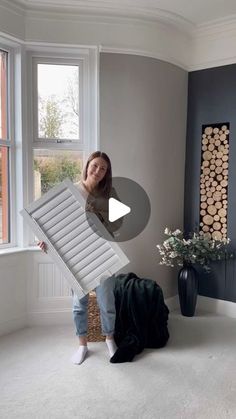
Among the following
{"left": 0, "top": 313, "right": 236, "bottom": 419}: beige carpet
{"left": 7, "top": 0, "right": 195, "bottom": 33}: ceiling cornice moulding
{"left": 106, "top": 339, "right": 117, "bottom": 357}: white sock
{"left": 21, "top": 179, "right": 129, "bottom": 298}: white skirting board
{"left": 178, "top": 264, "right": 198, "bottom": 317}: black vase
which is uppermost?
{"left": 7, "top": 0, "right": 195, "bottom": 33}: ceiling cornice moulding

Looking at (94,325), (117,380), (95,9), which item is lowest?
(117,380)

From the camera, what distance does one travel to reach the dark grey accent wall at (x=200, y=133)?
3.46 metres

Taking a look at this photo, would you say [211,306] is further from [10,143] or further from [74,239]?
[10,143]

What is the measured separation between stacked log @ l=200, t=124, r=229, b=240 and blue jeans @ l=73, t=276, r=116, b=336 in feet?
4.58

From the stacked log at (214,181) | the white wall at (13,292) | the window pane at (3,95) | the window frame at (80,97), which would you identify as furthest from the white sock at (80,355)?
the window pane at (3,95)

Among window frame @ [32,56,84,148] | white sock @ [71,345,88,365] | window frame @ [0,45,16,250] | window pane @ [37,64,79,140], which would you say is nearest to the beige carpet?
white sock @ [71,345,88,365]

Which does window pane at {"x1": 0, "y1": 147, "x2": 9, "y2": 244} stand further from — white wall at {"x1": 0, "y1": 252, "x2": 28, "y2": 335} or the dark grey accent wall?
the dark grey accent wall

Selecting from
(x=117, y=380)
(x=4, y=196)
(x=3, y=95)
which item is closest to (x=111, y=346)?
(x=117, y=380)

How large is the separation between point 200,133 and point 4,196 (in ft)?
6.60

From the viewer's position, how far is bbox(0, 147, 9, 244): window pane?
10.3ft

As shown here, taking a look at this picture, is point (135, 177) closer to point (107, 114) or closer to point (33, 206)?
point (107, 114)

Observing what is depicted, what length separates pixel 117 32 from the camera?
3203 mm

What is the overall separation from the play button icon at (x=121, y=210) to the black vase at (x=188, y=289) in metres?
0.60

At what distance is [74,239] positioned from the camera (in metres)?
2.40
